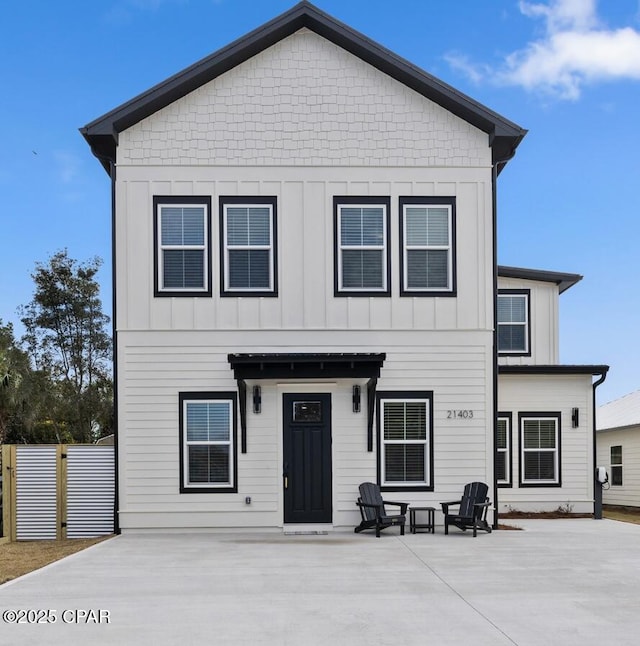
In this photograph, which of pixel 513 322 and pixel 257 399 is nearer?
pixel 257 399

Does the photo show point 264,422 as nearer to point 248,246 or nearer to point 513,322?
point 248,246

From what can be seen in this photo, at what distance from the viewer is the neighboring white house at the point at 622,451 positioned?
2453cm

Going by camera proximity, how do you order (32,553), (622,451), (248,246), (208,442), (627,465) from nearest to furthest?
1. (32,553)
2. (208,442)
3. (248,246)
4. (627,465)
5. (622,451)

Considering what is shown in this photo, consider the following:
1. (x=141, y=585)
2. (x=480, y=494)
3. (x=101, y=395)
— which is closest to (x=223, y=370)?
(x=480, y=494)

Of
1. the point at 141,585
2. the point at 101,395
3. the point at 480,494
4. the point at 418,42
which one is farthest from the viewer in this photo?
the point at 101,395

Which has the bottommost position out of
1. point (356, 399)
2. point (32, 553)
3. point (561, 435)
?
point (32, 553)

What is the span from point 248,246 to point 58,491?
5.43 m

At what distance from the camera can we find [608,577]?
32.8 ft

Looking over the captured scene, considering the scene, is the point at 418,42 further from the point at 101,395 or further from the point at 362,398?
the point at 101,395

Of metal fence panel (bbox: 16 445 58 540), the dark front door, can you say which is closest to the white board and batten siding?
Result: the dark front door

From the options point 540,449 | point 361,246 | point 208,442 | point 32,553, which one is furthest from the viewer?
point 540,449

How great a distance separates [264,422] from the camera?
14.9 m

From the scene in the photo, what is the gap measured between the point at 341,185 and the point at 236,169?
73.4 inches

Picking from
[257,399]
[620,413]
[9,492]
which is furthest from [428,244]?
[620,413]
